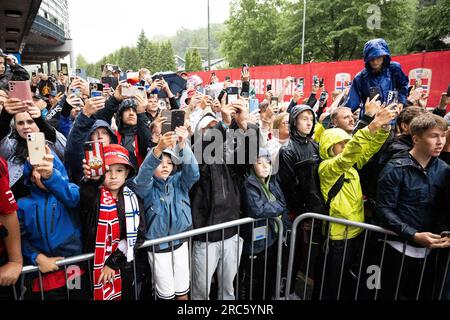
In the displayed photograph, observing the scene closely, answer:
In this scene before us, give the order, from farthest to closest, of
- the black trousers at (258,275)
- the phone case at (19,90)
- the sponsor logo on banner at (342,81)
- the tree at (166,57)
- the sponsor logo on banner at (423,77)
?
the tree at (166,57)
the sponsor logo on banner at (342,81)
the sponsor logo on banner at (423,77)
the black trousers at (258,275)
the phone case at (19,90)

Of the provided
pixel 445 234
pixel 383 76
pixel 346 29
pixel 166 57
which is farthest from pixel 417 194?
pixel 166 57

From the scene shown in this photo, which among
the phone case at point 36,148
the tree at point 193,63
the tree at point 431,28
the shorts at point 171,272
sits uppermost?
the tree at point 193,63

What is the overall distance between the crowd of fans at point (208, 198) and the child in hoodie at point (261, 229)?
0.01 m

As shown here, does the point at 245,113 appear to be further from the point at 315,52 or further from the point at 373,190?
the point at 315,52

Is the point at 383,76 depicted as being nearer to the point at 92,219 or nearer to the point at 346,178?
the point at 346,178

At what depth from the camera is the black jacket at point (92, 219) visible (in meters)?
2.17

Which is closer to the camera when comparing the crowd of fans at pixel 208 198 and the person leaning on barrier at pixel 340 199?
the crowd of fans at pixel 208 198

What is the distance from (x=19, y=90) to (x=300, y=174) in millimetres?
2415

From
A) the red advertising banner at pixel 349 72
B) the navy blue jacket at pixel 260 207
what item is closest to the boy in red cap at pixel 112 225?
the navy blue jacket at pixel 260 207

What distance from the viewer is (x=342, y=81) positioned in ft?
36.6

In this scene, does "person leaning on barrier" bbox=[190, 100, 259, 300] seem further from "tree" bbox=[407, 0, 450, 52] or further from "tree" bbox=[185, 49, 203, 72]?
"tree" bbox=[185, 49, 203, 72]

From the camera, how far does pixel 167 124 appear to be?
2.31m

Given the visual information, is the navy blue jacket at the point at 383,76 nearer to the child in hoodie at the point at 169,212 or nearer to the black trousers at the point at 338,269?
the black trousers at the point at 338,269

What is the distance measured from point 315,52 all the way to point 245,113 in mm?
24203
